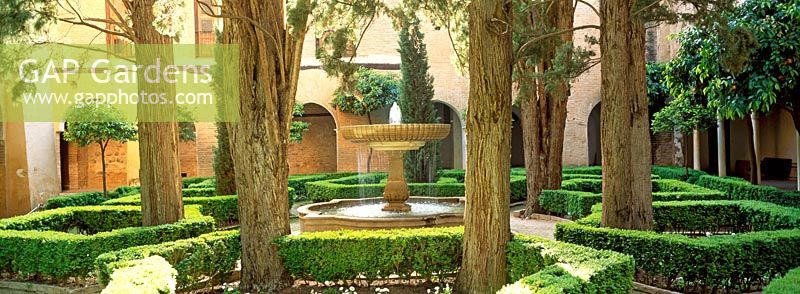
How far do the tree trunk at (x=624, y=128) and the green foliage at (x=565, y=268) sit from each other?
1712 mm

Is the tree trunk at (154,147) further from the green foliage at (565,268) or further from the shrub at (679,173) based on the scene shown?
the shrub at (679,173)

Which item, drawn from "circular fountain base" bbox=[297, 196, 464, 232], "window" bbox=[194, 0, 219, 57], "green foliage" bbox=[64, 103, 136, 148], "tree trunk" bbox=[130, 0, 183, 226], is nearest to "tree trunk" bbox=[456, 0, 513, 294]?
"circular fountain base" bbox=[297, 196, 464, 232]

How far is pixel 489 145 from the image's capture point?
585cm

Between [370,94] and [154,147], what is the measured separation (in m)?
12.0

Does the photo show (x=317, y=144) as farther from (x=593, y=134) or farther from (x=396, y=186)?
(x=396, y=186)

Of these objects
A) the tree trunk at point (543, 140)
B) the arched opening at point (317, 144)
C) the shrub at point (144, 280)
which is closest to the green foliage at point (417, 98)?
the arched opening at point (317, 144)

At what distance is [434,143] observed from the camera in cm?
1823

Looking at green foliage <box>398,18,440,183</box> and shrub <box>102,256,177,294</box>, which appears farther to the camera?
green foliage <box>398,18,440,183</box>

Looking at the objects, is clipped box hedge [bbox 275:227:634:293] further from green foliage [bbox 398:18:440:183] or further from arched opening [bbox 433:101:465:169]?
arched opening [bbox 433:101:465:169]

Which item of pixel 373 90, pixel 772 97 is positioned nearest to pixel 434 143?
pixel 373 90

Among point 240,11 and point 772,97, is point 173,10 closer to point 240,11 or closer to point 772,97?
point 240,11

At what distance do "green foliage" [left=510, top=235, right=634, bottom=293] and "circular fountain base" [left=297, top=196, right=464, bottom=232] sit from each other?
2.90 metres

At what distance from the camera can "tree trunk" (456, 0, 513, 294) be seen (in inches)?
229

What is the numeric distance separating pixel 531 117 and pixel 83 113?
8.80 meters
